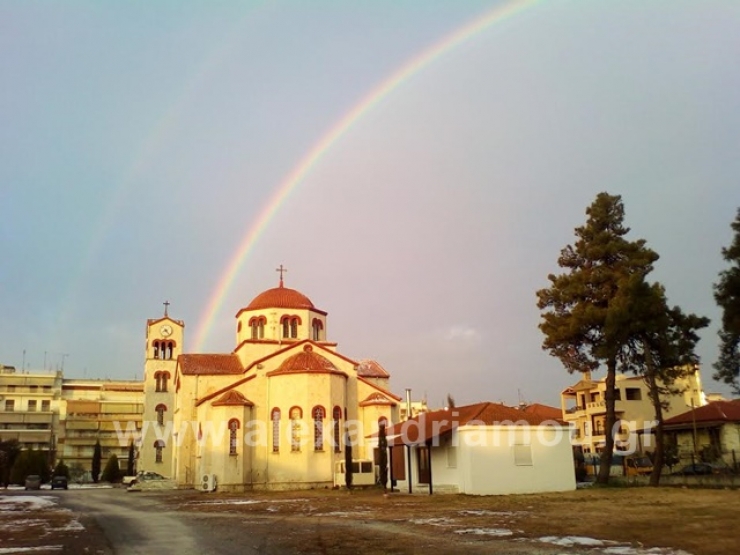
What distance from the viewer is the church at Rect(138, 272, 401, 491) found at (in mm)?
40969

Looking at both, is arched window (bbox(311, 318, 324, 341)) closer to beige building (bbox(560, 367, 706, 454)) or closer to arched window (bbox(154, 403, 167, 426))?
arched window (bbox(154, 403, 167, 426))

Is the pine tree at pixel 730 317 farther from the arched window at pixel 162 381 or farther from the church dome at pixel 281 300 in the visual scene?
the arched window at pixel 162 381

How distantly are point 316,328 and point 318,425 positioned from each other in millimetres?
11049

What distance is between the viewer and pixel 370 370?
52.6 metres

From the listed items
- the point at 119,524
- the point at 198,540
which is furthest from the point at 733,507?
the point at 119,524

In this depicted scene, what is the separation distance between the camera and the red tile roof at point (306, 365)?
4150 centimetres

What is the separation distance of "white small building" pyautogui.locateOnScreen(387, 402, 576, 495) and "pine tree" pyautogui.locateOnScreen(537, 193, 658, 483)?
3.11 metres

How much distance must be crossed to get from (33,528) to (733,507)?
20.0 meters

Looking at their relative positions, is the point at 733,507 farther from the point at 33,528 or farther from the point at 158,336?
the point at 158,336

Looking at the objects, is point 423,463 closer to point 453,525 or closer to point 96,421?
point 453,525

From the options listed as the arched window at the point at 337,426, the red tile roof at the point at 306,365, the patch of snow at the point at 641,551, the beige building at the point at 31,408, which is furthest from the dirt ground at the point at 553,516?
the beige building at the point at 31,408

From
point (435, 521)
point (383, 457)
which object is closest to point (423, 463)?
point (383, 457)

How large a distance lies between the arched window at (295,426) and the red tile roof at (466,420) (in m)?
8.61

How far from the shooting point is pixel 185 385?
48656 mm
